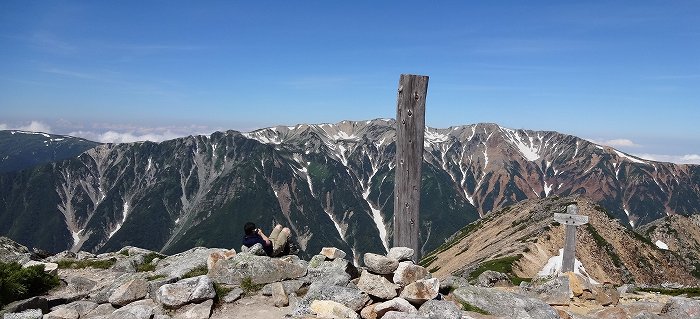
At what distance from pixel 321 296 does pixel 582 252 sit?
51.6 meters

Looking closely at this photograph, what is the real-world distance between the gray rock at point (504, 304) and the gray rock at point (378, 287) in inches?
104

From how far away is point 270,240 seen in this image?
20.6 metres

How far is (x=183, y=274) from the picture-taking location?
17141 mm

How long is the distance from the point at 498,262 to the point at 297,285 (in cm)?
3817

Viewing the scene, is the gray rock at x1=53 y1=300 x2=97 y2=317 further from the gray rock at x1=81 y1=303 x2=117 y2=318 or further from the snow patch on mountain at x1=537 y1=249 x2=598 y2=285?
the snow patch on mountain at x1=537 y1=249 x2=598 y2=285

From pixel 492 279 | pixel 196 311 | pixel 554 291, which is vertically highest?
pixel 196 311

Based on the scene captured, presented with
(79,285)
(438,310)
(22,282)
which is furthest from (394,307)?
(79,285)

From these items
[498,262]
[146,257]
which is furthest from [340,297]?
[498,262]

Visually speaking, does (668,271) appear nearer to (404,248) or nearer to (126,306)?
(404,248)

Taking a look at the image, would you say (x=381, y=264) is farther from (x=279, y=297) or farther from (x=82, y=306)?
(x=82, y=306)

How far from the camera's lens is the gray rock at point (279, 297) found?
14.4 metres

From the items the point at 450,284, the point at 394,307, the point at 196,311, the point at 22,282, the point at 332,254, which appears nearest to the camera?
the point at 394,307

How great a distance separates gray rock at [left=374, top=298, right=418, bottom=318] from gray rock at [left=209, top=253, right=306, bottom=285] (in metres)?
5.44

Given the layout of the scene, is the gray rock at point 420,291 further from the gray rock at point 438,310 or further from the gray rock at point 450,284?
the gray rock at point 450,284
